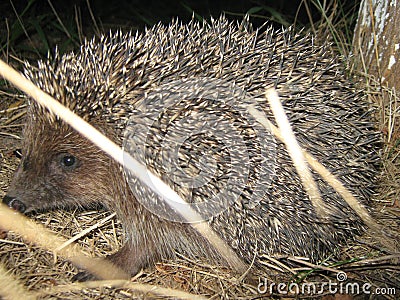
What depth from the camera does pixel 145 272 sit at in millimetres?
2803

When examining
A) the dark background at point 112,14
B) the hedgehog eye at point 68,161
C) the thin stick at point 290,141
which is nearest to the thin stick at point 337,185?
the thin stick at point 290,141

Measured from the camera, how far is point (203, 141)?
2.41m

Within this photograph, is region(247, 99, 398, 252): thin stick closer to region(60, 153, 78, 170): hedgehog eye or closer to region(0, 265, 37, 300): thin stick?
region(60, 153, 78, 170): hedgehog eye

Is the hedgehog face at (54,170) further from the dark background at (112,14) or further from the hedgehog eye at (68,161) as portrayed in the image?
the dark background at (112,14)

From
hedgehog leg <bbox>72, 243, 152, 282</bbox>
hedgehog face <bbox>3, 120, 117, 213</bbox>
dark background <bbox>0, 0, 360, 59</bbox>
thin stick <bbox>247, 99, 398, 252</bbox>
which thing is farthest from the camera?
dark background <bbox>0, 0, 360, 59</bbox>

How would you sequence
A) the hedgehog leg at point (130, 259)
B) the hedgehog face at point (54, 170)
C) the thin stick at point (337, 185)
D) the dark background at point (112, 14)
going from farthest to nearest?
the dark background at point (112, 14)
the hedgehog leg at point (130, 259)
the hedgehog face at point (54, 170)
the thin stick at point (337, 185)

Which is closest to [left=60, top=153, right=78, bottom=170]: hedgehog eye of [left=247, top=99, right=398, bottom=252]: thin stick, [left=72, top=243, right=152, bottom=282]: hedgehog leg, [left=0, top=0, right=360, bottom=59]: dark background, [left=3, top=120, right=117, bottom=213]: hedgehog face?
[left=3, top=120, right=117, bottom=213]: hedgehog face

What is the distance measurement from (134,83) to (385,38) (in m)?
2.12

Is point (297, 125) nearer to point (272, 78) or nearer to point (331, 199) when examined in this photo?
point (272, 78)

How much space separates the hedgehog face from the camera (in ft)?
8.51

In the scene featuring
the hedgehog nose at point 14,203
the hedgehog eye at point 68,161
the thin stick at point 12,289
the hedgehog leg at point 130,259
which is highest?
the hedgehog eye at point 68,161

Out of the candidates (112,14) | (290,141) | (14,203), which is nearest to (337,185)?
(290,141)

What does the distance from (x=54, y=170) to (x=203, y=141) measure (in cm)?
87

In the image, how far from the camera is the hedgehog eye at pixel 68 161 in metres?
2.66
